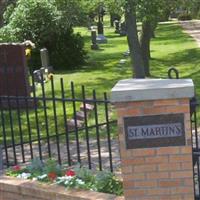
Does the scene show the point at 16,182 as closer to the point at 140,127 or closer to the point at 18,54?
the point at 140,127

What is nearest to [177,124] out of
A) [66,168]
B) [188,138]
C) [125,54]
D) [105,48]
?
[188,138]

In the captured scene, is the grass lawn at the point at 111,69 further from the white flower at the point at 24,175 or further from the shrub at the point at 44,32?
the white flower at the point at 24,175

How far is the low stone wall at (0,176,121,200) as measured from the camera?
18.0 ft

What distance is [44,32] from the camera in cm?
2362

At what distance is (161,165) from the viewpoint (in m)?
5.15

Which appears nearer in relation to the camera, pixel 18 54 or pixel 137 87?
pixel 137 87

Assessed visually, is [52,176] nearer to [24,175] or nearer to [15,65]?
[24,175]

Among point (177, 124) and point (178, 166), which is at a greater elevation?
point (177, 124)

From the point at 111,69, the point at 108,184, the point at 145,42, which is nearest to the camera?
the point at 108,184

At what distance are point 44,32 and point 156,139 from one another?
1889 cm

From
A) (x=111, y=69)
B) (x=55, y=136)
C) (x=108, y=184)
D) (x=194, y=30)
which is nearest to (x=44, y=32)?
(x=111, y=69)

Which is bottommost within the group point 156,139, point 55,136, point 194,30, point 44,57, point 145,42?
point 194,30

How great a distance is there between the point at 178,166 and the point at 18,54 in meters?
9.20

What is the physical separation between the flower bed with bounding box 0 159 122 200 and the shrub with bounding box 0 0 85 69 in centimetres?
→ 1701
